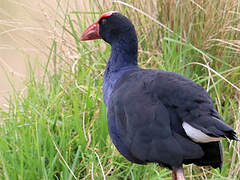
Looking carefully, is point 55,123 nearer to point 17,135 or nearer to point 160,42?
point 17,135

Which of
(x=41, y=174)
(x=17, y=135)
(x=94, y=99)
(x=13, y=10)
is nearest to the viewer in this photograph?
(x=41, y=174)

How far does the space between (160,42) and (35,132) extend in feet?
3.05

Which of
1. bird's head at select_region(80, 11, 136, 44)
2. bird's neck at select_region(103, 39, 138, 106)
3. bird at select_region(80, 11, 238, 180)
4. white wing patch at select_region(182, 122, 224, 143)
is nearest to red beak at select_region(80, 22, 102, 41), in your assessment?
bird's head at select_region(80, 11, 136, 44)

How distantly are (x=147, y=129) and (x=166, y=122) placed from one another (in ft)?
0.25

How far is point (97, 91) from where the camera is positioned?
219cm

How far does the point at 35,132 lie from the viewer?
6.61ft

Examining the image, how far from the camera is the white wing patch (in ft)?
5.04

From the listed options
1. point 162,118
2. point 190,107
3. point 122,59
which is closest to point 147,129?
point 162,118

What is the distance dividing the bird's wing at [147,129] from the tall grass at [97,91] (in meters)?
0.22

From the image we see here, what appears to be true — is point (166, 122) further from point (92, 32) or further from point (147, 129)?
point (92, 32)

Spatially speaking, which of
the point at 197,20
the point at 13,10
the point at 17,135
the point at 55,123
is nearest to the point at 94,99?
the point at 55,123

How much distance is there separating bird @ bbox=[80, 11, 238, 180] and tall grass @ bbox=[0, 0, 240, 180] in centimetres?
21

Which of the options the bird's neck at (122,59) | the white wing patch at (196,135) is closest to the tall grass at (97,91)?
the bird's neck at (122,59)

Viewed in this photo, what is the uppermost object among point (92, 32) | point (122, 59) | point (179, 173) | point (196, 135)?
point (92, 32)
